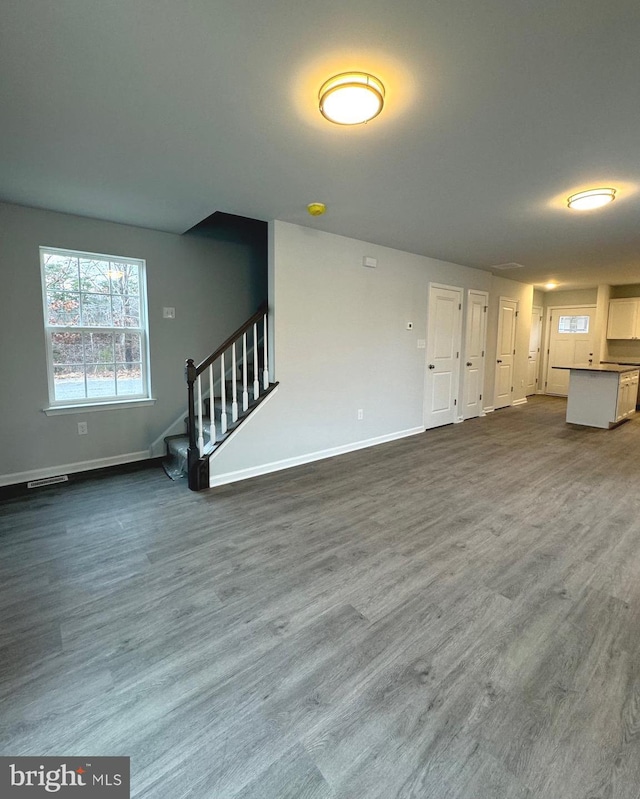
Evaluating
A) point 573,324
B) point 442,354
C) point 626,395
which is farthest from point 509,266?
point 573,324

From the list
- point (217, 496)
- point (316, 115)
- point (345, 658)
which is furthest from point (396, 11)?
point (217, 496)

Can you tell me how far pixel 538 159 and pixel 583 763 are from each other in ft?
10.1

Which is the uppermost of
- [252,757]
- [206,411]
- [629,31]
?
[629,31]

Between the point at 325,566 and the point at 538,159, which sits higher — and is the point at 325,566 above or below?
below

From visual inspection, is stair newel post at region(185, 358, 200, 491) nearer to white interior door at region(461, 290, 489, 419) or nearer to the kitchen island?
white interior door at region(461, 290, 489, 419)

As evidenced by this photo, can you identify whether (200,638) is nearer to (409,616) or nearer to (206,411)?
(409,616)

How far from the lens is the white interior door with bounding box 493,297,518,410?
718cm

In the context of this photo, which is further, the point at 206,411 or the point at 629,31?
the point at 206,411

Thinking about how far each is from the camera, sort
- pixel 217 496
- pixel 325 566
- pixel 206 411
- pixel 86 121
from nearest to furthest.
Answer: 1. pixel 86 121
2. pixel 325 566
3. pixel 217 496
4. pixel 206 411

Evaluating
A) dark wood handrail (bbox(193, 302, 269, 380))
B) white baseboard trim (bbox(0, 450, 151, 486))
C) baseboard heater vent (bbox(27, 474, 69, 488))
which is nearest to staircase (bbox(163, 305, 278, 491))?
dark wood handrail (bbox(193, 302, 269, 380))

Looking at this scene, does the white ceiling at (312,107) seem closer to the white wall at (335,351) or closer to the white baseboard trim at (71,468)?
the white wall at (335,351)

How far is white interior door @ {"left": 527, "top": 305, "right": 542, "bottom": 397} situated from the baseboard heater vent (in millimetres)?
8963

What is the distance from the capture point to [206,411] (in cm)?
448

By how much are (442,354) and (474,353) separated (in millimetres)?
1001
